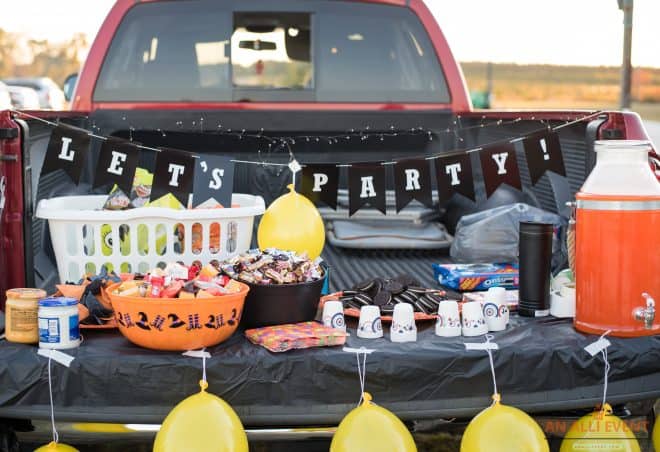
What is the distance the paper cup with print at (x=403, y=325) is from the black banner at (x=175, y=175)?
108cm

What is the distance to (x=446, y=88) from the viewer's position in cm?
498

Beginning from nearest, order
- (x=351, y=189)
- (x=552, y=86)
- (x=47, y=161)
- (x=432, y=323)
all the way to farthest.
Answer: (x=432, y=323) → (x=47, y=161) → (x=351, y=189) → (x=552, y=86)

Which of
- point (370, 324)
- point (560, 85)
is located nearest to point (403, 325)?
point (370, 324)

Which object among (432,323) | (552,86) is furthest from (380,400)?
(552,86)

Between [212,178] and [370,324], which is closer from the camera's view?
[370,324]

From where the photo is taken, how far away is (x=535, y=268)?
11.3 ft

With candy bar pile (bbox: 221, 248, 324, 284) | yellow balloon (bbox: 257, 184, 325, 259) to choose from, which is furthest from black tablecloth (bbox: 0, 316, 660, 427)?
yellow balloon (bbox: 257, 184, 325, 259)

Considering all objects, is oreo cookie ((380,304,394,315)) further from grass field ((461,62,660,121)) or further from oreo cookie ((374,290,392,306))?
grass field ((461,62,660,121))

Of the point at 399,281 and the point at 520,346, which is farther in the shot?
the point at 399,281

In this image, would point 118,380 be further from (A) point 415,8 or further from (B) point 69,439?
(A) point 415,8

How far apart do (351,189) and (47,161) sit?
1.23 meters

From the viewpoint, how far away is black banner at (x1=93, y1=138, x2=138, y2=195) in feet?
12.3

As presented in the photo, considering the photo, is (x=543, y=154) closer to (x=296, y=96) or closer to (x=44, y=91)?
(x=296, y=96)

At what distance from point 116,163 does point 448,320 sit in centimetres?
147
